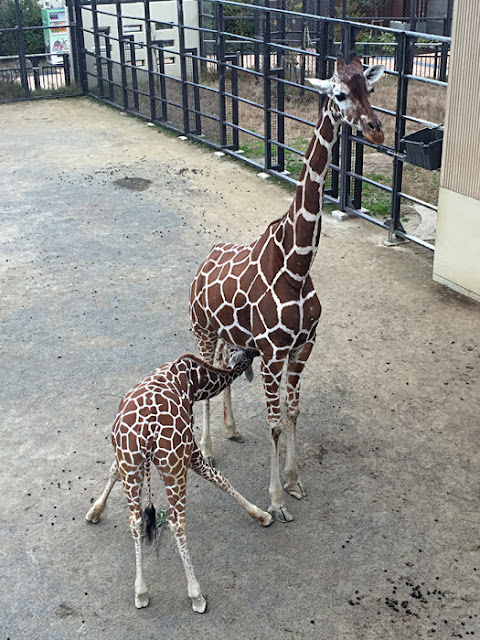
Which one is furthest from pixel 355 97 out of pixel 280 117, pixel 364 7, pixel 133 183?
pixel 364 7

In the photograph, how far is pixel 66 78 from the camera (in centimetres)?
1645

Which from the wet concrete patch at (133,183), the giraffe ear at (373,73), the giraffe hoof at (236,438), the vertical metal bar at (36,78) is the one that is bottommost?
the giraffe hoof at (236,438)

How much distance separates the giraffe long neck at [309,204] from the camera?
4.01m

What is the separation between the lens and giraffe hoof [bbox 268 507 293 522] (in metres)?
4.49

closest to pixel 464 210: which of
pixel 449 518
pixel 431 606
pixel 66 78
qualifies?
pixel 449 518

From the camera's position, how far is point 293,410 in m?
4.61

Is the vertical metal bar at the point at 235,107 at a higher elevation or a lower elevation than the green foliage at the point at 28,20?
lower

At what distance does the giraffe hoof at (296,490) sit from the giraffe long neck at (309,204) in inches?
51.9

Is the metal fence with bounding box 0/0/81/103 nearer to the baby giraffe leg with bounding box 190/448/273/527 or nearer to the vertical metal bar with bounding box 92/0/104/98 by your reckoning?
the vertical metal bar with bounding box 92/0/104/98

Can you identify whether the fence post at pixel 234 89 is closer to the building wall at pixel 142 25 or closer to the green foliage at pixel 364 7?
the building wall at pixel 142 25

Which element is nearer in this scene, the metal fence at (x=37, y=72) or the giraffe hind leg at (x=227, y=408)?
the giraffe hind leg at (x=227, y=408)

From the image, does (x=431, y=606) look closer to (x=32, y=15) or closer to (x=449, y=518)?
(x=449, y=518)

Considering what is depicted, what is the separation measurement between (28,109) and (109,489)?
40.4 ft

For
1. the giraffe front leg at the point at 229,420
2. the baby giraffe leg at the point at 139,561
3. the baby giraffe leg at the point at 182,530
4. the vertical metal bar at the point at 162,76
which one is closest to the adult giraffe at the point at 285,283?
the giraffe front leg at the point at 229,420
